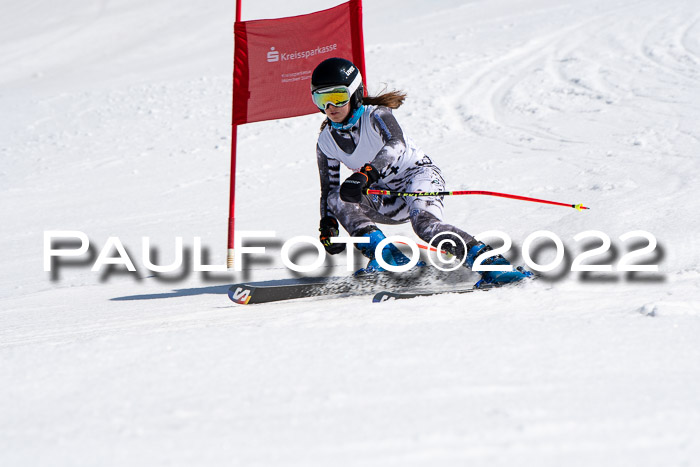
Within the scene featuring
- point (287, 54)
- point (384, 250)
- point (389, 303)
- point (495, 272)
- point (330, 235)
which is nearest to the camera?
point (389, 303)

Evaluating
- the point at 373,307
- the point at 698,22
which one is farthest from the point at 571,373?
the point at 698,22

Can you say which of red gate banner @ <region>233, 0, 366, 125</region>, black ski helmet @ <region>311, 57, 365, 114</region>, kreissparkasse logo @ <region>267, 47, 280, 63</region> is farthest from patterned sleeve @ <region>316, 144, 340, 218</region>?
kreissparkasse logo @ <region>267, 47, 280, 63</region>

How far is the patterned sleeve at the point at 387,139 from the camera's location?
435 cm

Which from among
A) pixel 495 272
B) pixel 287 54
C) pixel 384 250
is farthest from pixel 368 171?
pixel 287 54

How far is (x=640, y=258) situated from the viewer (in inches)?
167

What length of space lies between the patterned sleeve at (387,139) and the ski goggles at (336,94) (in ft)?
0.72

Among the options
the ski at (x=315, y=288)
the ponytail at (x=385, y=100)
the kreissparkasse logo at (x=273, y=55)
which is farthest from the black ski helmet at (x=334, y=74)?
the kreissparkasse logo at (x=273, y=55)

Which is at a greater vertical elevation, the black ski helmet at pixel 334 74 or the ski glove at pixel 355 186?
the black ski helmet at pixel 334 74

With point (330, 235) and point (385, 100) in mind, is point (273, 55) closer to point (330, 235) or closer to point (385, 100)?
point (385, 100)

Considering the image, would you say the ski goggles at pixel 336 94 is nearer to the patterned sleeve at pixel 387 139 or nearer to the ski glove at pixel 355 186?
the patterned sleeve at pixel 387 139

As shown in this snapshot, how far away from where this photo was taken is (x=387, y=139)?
4391 millimetres

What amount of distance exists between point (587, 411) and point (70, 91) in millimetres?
15110

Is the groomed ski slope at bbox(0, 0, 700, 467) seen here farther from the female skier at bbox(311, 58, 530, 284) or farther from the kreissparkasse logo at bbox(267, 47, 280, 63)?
the kreissparkasse logo at bbox(267, 47, 280, 63)

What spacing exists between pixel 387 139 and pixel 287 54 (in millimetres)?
2027
